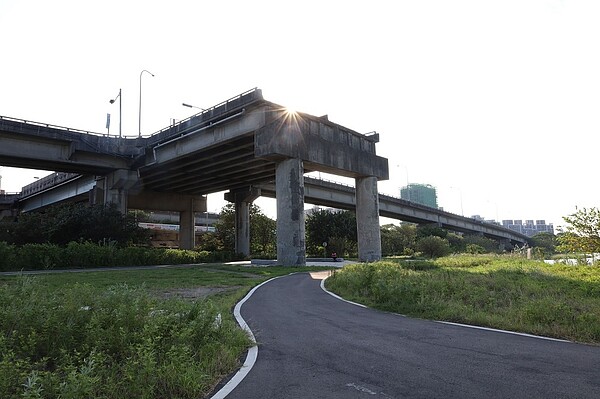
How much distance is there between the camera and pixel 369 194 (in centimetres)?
4159

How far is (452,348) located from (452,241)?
7393 cm

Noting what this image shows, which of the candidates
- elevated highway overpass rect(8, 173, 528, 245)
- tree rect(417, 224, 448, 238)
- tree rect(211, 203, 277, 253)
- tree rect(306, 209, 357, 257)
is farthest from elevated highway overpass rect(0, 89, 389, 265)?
tree rect(417, 224, 448, 238)

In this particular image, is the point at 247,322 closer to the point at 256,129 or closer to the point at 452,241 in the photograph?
the point at 256,129

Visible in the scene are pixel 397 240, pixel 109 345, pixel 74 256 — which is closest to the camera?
pixel 109 345

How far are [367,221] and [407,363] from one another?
3486 centimetres

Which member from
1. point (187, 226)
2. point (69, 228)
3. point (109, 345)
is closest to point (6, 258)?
point (69, 228)

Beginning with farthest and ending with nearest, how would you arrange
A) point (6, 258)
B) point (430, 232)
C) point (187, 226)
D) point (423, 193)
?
point (423, 193) → point (430, 232) → point (187, 226) → point (6, 258)

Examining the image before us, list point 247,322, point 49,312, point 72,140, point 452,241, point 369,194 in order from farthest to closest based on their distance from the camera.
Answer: point 452,241
point 369,194
point 72,140
point 247,322
point 49,312

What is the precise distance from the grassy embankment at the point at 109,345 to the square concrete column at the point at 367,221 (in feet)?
109

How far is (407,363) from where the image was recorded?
6.16 meters

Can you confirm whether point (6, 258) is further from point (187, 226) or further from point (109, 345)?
point (187, 226)

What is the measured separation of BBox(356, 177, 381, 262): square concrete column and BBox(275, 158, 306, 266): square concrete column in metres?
9.62

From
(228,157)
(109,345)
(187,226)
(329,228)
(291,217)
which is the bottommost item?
(109,345)

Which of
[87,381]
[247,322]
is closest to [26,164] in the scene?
[247,322]
